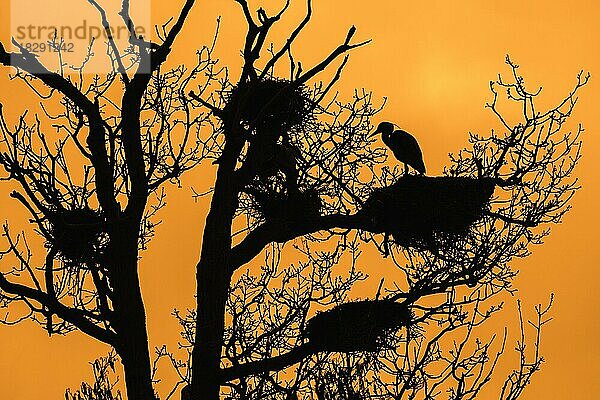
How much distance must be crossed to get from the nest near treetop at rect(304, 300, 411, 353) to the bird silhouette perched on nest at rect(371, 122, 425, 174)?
1.77 meters

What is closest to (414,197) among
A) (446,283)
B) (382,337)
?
(446,283)

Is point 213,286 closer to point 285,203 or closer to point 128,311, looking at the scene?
point 128,311

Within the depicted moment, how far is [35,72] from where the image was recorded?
8.18m

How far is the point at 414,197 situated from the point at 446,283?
2.99 feet

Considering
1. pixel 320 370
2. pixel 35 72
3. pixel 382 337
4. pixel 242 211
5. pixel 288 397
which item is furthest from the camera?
pixel 242 211

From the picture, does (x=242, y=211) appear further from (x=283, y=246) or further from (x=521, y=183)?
(x=521, y=183)

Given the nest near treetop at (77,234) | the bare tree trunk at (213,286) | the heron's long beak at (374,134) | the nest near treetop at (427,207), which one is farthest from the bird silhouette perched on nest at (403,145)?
the nest near treetop at (77,234)

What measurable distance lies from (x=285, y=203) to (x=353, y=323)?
151 centimetres

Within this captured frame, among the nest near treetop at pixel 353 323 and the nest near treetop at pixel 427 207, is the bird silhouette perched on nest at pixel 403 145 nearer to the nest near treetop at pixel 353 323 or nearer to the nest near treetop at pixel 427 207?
the nest near treetop at pixel 427 207

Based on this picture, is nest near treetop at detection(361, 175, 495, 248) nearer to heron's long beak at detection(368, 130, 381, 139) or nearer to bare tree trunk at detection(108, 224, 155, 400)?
heron's long beak at detection(368, 130, 381, 139)

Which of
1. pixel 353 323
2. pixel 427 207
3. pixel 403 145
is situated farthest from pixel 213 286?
pixel 403 145

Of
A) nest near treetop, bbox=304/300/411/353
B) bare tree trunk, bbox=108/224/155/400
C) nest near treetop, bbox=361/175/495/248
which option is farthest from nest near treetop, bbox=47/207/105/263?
nest near treetop, bbox=361/175/495/248

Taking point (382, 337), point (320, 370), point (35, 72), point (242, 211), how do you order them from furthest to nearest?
point (242, 211) < point (382, 337) < point (35, 72) < point (320, 370)

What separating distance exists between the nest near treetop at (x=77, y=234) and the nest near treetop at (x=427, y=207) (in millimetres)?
2632
